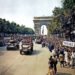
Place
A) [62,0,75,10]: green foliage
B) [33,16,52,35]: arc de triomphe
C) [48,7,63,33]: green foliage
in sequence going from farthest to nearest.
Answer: [33,16,52,35]: arc de triomphe
[48,7,63,33]: green foliage
[62,0,75,10]: green foliage

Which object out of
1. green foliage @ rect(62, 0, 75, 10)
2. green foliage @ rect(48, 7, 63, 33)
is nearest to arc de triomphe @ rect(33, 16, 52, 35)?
green foliage @ rect(48, 7, 63, 33)

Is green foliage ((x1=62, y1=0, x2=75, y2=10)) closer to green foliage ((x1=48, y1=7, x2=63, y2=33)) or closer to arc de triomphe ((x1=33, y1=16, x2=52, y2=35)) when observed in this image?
green foliage ((x1=48, y1=7, x2=63, y2=33))

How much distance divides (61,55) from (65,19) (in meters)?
15.2

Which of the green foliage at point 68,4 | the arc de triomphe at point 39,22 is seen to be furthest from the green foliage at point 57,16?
the arc de triomphe at point 39,22

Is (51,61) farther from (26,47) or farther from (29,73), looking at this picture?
(26,47)

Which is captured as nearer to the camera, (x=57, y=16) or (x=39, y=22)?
(x=57, y=16)

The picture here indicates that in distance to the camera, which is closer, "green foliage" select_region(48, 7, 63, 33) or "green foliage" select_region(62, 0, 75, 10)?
"green foliage" select_region(62, 0, 75, 10)

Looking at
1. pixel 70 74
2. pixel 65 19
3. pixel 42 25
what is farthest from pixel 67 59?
pixel 42 25

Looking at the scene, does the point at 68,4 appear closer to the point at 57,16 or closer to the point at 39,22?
the point at 57,16

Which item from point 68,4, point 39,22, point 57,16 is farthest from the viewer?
point 39,22

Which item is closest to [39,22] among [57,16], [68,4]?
[57,16]

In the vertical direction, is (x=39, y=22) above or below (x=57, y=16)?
above

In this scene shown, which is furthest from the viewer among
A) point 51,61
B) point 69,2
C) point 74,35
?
point 74,35

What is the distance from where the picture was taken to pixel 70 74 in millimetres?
20297
